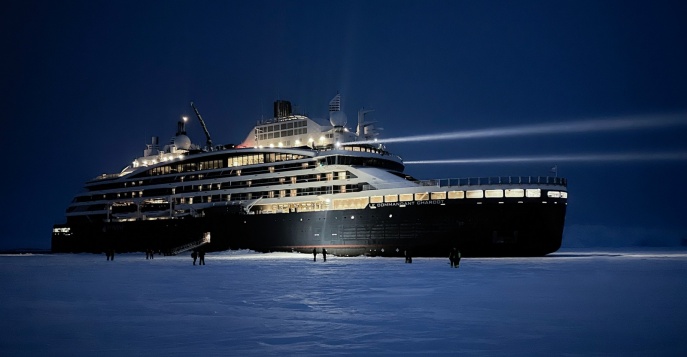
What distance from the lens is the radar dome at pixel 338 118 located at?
57.8 metres

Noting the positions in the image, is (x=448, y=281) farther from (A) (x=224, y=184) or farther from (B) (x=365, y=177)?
(A) (x=224, y=184)

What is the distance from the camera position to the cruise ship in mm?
44656

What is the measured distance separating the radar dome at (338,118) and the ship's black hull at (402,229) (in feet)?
32.7

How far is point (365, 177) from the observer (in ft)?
168

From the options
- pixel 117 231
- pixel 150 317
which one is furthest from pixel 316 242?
pixel 150 317

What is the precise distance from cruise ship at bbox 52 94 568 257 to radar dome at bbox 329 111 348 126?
99 mm

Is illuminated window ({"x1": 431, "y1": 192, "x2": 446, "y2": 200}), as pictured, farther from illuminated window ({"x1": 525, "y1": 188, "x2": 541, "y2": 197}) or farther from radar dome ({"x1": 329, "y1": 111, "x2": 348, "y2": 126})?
radar dome ({"x1": 329, "y1": 111, "x2": 348, "y2": 126})

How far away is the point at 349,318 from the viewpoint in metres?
13.6

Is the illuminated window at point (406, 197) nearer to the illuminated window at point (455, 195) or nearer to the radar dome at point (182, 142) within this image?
the illuminated window at point (455, 195)

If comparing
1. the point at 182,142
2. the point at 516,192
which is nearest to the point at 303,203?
the point at 516,192

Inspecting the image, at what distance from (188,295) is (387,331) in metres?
9.24

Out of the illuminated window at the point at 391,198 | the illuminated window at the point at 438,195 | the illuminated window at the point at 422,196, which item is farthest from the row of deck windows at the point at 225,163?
the illuminated window at the point at 438,195

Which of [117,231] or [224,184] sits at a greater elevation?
[224,184]

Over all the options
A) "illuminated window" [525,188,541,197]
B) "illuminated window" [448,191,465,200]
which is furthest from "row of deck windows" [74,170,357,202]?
"illuminated window" [525,188,541,197]
